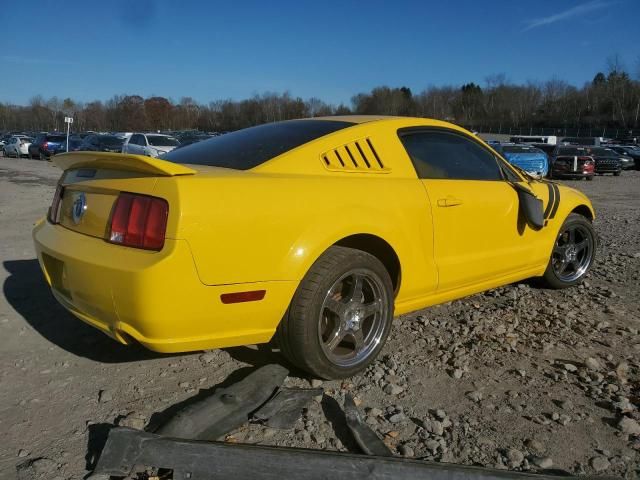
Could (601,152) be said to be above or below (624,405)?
above

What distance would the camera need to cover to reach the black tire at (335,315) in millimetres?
2703

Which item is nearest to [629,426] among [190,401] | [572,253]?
[190,401]

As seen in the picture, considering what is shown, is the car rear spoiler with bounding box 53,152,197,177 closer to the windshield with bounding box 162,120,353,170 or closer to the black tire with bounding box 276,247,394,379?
the windshield with bounding box 162,120,353,170

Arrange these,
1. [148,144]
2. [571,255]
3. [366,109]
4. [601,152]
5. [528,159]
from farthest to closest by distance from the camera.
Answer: [366,109] → [601,152] → [148,144] → [528,159] → [571,255]

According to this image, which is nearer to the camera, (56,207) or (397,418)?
(397,418)

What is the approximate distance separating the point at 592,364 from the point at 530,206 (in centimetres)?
124

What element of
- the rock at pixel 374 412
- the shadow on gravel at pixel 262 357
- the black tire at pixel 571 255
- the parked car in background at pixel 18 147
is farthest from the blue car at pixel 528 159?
the parked car in background at pixel 18 147

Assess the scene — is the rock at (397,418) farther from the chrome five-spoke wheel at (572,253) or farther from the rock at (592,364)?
the chrome five-spoke wheel at (572,253)

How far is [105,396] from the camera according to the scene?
9.03ft

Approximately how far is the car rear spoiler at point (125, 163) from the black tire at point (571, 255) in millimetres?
3276

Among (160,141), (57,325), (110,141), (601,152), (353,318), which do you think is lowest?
(57,325)

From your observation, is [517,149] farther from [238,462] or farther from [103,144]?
[238,462]

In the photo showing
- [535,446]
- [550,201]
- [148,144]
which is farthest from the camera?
[148,144]

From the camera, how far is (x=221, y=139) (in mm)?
3656
